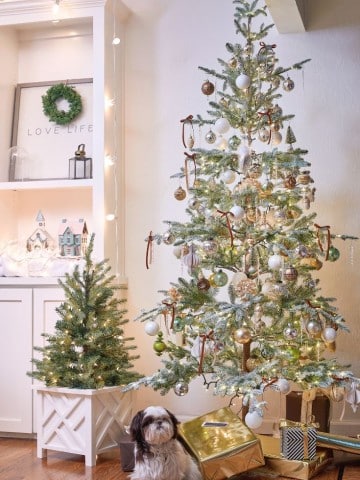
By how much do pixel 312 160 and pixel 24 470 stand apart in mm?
2150

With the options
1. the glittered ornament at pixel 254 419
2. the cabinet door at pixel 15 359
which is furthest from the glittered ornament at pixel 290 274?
the cabinet door at pixel 15 359

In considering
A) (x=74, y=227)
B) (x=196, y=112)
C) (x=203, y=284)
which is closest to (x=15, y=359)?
(x=74, y=227)

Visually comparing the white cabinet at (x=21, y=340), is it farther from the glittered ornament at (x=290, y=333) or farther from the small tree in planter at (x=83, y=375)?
the glittered ornament at (x=290, y=333)

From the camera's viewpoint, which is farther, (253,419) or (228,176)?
(228,176)

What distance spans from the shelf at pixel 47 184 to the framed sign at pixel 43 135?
6.4 inches

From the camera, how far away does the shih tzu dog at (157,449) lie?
115 inches

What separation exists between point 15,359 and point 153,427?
51.7 inches

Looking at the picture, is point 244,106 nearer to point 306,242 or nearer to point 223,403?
point 306,242

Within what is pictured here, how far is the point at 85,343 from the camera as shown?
11.4 feet

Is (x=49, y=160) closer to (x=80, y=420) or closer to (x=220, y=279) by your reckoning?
(x=220, y=279)

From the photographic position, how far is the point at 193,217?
11.6 feet

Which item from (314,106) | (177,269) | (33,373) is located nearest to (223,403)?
(177,269)

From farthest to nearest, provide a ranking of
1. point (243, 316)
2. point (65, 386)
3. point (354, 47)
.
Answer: point (354, 47), point (65, 386), point (243, 316)

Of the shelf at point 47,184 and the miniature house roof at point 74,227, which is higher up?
the shelf at point 47,184
